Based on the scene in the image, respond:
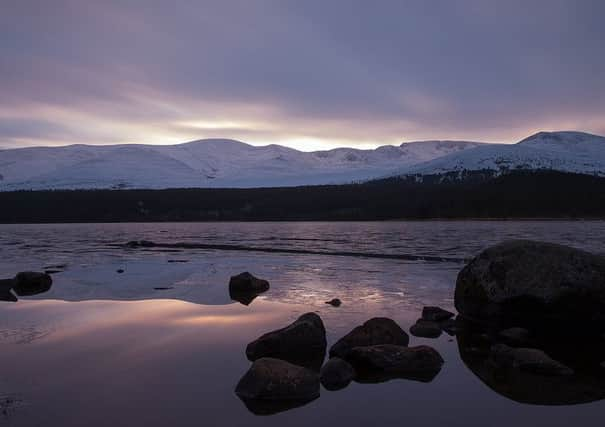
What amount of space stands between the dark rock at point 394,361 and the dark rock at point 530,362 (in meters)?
1.41

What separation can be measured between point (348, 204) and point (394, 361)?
170029mm

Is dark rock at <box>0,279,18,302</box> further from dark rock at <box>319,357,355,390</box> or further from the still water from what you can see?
dark rock at <box>319,357,355,390</box>

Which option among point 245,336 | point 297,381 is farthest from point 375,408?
point 245,336

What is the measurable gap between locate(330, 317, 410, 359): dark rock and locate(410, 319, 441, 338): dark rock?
46.5 inches

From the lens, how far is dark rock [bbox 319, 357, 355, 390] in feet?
34.8

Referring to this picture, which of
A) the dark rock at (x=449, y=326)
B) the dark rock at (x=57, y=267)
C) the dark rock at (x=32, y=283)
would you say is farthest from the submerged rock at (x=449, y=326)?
the dark rock at (x=57, y=267)

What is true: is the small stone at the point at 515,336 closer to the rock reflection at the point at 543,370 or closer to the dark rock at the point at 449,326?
the rock reflection at the point at 543,370

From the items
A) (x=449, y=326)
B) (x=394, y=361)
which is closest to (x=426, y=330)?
(x=449, y=326)

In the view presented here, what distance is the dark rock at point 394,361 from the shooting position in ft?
37.3

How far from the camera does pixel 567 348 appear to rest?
1353 cm

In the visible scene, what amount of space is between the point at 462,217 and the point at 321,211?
45.9m

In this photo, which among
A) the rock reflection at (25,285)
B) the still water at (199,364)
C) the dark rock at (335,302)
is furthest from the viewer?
the rock reflection at (25,285)

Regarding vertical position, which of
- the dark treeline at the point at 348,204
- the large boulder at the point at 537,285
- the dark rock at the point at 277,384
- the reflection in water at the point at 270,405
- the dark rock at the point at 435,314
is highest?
the large boulder at the point at 537,285

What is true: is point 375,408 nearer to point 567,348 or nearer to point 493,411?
point 493,411
